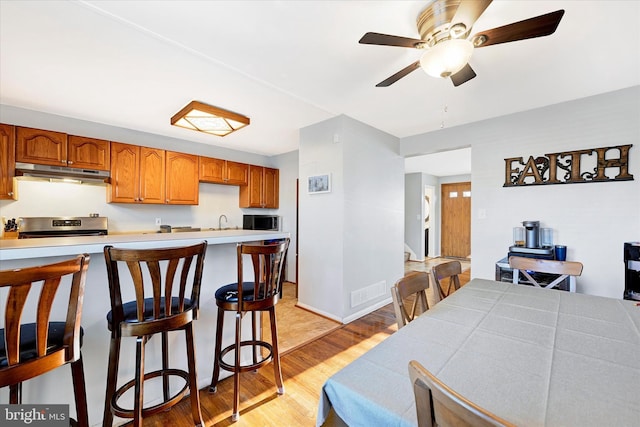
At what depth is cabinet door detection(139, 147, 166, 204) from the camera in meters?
3.57

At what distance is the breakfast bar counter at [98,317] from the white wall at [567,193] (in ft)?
9.04

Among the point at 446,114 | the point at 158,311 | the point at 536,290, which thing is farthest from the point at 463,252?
the point at 158,311

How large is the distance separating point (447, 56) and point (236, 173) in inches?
147

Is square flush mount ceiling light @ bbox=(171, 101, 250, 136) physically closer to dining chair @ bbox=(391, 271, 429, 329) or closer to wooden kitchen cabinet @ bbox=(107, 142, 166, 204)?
wooden kitchen cabinet @ bbox=(107, 142, 166, 204)

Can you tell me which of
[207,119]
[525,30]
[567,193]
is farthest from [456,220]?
[207,119]

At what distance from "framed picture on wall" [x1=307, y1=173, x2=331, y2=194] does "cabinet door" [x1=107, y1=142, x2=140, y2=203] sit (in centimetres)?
232

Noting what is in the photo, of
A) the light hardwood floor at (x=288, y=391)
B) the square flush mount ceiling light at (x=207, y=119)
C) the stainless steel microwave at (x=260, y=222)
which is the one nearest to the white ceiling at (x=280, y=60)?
the square flush mount ceiling light at (x=207, y=119)

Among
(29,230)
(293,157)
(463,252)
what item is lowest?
(463,252)

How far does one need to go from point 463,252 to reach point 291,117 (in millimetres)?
6351

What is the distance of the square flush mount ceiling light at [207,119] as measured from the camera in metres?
2.75

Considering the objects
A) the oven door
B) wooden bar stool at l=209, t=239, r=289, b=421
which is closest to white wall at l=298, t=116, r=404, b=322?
wooden bar stool at l=209, t=239, r=289, b=421

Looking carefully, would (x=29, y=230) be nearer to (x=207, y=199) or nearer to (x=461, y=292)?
(x=207, y=199)

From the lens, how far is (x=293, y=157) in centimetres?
479

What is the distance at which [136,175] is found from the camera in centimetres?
352
